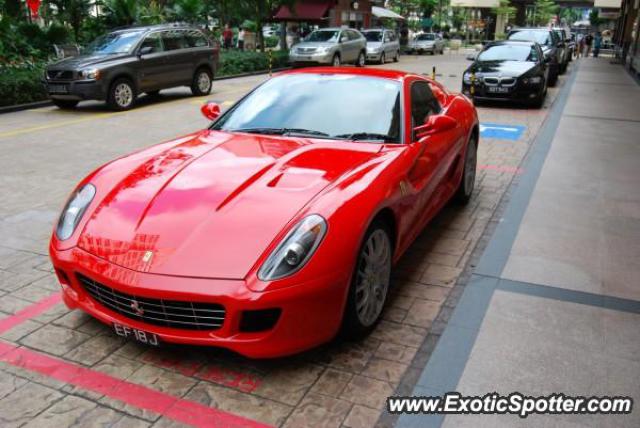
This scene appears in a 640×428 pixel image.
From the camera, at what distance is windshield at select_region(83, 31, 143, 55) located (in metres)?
13.1

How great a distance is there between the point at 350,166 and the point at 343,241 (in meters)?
0.75

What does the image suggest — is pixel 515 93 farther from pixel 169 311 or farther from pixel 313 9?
pixel 313 9

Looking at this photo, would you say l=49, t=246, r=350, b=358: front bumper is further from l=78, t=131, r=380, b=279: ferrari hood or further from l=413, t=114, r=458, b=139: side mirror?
l=413, t=114, r=458, b=139: side mirror

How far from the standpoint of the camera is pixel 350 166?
3588 millimetres

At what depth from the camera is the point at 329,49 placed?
23250 millimetres

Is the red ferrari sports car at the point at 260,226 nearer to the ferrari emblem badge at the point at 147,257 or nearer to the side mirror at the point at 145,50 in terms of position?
the ferrari emblem badge at the point at 147,257

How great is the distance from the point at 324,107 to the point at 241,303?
206cm

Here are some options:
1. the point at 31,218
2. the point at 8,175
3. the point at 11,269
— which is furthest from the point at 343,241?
the point at 8,175

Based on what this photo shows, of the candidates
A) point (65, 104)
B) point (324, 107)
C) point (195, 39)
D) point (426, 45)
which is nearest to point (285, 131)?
point (324, 107)

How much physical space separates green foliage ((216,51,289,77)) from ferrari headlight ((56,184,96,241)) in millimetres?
17363

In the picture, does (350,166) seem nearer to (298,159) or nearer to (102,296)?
(298,159)

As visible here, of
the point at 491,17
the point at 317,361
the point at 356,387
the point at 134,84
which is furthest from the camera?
the point at 491,17

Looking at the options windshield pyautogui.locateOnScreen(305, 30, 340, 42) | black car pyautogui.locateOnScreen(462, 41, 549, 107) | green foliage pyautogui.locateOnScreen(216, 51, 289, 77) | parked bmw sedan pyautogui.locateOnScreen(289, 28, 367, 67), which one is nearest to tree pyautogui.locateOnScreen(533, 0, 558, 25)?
parked bmw sedan pyautogui.locateOnScreen(289, 28, 367, 67)

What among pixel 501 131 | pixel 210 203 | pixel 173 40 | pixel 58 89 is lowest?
pixel 501 131
